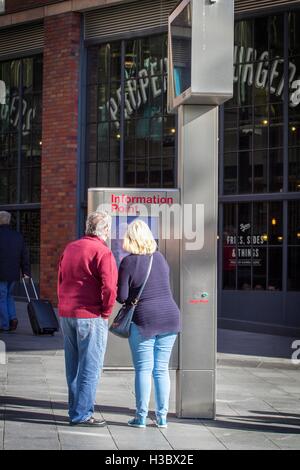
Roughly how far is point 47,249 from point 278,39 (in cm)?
631

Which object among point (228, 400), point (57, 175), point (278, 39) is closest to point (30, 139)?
point (57, 175)

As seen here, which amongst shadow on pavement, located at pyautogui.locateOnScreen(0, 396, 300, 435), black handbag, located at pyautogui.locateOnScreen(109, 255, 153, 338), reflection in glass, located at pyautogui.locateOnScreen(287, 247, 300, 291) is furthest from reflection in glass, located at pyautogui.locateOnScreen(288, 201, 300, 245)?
black handbag, located at pyautogui.locateOnScreen(109, 255, 153, 338)

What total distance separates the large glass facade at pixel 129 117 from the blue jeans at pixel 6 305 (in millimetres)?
4188

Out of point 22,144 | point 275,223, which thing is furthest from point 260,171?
point 22,144

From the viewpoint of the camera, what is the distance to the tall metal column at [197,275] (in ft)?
27.1

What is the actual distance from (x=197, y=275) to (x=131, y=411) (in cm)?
143

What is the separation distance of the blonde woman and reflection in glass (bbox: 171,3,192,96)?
1344mm

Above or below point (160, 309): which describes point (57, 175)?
above

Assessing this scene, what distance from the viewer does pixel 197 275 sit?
8297mm

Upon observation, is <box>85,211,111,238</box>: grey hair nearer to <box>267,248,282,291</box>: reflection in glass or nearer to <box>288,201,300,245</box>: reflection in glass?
<box>288,201,300,245</box>: reflection in glass

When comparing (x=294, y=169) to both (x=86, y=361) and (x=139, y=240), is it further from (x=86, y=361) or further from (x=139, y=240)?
(x=86, y=361)

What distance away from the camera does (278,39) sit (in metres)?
15.6

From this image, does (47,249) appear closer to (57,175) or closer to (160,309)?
(57,175)

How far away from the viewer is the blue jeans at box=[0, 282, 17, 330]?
552 inches
